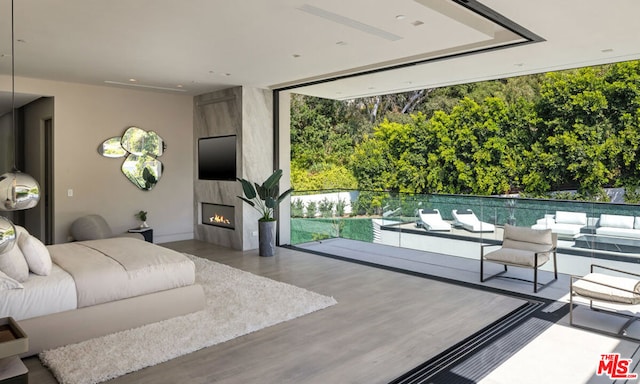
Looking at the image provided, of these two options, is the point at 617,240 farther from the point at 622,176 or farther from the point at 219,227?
the point at 622,176

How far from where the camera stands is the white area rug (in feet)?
10.7

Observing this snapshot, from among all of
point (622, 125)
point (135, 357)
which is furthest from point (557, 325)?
point (622, 125)

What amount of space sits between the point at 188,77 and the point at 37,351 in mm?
4504

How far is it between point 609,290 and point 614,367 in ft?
3.17

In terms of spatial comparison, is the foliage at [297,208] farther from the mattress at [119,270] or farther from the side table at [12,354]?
the side table at [12,354]

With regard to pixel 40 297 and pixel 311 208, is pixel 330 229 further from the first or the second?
pixel 40 297

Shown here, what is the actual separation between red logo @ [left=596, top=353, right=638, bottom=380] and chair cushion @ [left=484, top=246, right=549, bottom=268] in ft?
5.89

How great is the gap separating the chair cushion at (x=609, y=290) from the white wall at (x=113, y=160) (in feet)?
22.4

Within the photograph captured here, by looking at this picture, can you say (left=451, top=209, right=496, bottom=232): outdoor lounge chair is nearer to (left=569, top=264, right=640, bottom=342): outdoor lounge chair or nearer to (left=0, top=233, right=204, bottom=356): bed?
(left=569, top=264, right=640, bottom=342): outdoor lounge chair

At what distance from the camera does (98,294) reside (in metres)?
3.81

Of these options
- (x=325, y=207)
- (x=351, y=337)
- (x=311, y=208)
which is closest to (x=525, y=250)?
(x=351, y=337)

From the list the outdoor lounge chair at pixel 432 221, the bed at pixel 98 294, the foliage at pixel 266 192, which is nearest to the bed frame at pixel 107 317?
the bed at pixel 98 294

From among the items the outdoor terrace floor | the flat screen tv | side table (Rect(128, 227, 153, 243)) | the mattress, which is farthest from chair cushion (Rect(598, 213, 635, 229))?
side table (Rect(128, 227, 153, 243))

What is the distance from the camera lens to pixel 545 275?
5992 millimetres
